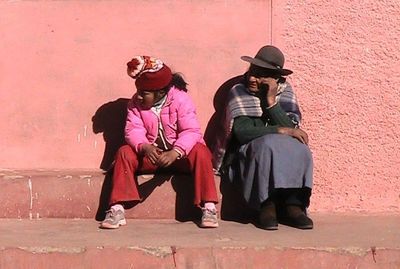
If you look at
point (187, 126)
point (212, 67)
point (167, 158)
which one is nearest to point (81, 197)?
point (167, 158)

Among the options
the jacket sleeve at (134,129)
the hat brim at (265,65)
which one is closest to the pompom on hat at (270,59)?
the hat brim at (265,65)

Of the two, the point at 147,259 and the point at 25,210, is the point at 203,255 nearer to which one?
the point at 147,259

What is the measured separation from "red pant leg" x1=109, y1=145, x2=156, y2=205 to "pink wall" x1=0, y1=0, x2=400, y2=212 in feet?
1.95

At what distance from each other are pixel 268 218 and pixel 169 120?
885 millimetres

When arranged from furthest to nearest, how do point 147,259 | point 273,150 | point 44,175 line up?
point 44,175 < point 273,150 < point 147,259

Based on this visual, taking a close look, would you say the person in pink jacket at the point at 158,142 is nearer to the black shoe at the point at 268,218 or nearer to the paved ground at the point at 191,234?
the paved ground at the point at 191,234

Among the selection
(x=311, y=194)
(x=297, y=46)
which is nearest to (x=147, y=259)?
(x=311, y=194)

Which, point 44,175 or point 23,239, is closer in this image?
point 23,239

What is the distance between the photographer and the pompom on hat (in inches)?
231

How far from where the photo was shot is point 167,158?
564 centimetres

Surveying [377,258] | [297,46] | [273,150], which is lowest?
[377,258]

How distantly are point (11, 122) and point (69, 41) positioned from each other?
66 centimetres

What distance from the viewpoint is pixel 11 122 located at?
629cm

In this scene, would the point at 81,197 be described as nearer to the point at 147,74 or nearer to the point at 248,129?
the point at 147,74
